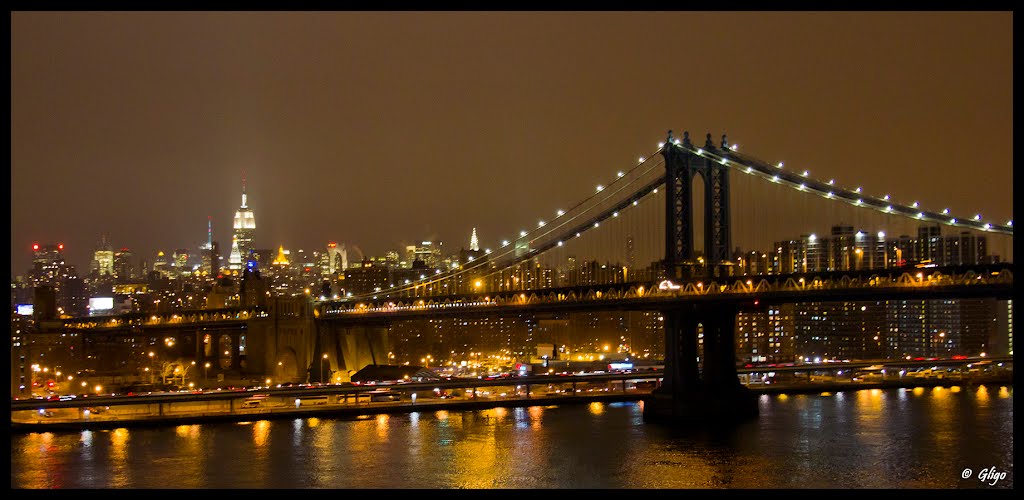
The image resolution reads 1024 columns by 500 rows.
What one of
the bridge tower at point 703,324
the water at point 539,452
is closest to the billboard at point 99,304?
the water at point 539,452

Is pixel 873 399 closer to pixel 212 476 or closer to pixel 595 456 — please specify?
pixel 595 456

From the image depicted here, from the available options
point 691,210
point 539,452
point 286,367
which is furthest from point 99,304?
point 539,452

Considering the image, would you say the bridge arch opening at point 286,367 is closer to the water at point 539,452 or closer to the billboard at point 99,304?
the water at point 539,452

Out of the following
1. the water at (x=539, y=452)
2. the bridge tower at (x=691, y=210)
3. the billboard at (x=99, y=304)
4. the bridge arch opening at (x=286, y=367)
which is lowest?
the water at (x=539, y=452)

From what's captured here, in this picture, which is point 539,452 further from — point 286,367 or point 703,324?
point 286,367
